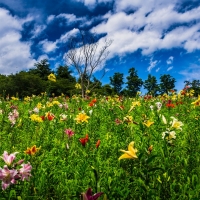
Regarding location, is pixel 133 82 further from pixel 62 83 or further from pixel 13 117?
A: pixel 13 117

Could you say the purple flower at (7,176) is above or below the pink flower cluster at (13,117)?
below

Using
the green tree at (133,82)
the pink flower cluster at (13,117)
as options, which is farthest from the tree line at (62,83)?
the pink flower cluster at (13,117)

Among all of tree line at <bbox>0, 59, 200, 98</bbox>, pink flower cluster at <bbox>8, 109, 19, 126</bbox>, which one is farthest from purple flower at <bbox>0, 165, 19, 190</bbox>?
tree line at <bbox>0, 59, 200, 98</bbox>

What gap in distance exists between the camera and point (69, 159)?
253cm

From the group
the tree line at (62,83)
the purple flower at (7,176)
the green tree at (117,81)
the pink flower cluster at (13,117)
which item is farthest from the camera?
the green tree at (117,81)

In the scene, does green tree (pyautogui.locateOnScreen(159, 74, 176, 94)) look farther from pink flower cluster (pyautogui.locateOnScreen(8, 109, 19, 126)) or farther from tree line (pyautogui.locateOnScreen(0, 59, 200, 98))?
pink flower cluster (pyautogui.locateOnScreen(8, 109, 19, 126))

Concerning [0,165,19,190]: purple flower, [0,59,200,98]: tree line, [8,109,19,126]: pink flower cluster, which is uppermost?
[0,59,200,98]: tree line

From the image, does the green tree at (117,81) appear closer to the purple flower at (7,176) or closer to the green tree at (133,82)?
the green tree at (133,82)

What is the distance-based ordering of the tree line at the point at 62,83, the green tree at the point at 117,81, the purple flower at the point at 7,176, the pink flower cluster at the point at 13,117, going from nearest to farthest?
the purple flower at the point at 7,176
the pink flower cluster at the point at 13,117
the tree line at the point at 62,83
the green tree at the point at 117,81

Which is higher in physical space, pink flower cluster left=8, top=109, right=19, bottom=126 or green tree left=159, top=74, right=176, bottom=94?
green tree left=159, top=74, right=176, bottom=94

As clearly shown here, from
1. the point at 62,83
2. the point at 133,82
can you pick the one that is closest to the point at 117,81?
the point at 133,82

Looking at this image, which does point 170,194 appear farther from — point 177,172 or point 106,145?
point 106,145

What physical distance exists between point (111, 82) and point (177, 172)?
6066 cm

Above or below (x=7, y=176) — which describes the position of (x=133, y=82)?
above
